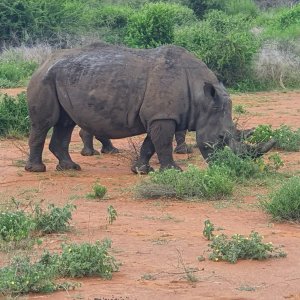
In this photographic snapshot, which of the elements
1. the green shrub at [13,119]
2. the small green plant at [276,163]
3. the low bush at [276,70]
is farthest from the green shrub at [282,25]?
the small green plant at [276,163]

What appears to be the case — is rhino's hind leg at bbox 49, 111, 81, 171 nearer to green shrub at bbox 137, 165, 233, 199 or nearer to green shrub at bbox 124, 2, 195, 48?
green shrub at bbox 137, 165, 233, 199

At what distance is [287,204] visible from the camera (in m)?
9.90

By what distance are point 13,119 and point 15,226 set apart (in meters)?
8.10

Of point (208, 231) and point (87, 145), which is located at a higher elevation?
point (208, 231)

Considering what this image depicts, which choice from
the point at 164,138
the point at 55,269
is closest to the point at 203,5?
the point at 164,138

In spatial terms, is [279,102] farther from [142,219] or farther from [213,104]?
[142,219]

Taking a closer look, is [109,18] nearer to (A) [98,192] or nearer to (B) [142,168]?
(B) [142,168]

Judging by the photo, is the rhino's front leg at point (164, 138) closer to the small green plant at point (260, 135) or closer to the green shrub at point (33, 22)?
the small green plant at point (260, 135)

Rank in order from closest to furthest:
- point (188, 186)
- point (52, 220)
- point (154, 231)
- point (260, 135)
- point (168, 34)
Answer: point (52, 220) → point (154, 231) → point (188, 186) → point (260, 135) → point (168, 34)

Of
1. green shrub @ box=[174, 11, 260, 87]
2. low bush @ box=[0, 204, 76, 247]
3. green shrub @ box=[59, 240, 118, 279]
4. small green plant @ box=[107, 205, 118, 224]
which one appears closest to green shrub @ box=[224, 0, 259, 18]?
green shrub @ box=[174, 11, 260, 87]

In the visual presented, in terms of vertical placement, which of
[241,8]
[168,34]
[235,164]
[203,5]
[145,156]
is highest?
[235,164]

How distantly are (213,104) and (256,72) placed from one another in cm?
1278

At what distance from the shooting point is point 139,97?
12523mm

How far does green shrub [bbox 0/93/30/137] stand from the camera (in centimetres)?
1653
